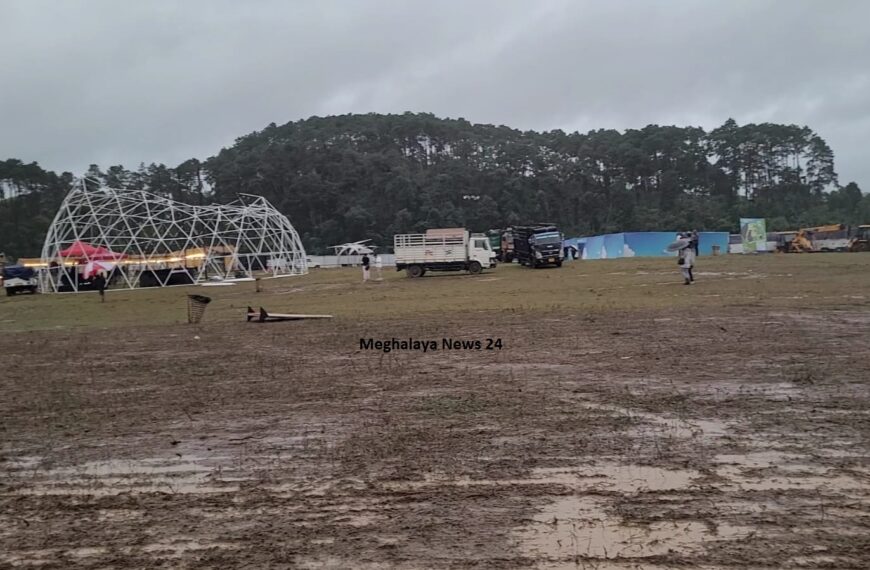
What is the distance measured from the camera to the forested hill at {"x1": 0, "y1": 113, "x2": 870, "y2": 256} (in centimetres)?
8406

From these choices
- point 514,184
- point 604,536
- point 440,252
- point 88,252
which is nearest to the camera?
point 604,536

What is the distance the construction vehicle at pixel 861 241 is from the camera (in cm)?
4992

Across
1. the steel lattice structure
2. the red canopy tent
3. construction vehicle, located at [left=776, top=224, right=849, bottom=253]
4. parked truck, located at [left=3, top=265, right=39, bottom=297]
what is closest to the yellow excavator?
construction vehicle, located at [left=776, top=224, right=849, bottom=253]

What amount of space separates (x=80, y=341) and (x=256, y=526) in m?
12.0

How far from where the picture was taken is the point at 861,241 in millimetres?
50500

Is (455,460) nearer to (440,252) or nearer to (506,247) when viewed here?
(440,252)

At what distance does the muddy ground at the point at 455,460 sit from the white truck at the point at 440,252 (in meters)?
26.4

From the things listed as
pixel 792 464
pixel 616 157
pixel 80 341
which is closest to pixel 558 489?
pixel 792 464

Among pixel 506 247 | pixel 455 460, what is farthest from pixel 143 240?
pixel 455 460

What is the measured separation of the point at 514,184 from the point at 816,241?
4204cm

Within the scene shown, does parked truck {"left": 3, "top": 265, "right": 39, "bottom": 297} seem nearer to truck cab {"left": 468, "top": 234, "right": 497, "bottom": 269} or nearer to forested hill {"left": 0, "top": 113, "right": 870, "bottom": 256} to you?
truck cab {"left": 468, "top": 234, "right": 497, "bottom": 269}

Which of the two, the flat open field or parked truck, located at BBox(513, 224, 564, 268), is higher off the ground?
parked truck, located at BBox(513, 224, 564, 268)

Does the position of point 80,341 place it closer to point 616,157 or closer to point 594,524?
point 594,524

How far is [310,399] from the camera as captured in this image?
7.34m
